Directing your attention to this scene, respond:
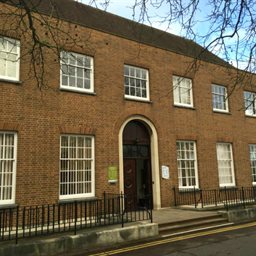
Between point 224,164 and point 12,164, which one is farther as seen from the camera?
point 224,164

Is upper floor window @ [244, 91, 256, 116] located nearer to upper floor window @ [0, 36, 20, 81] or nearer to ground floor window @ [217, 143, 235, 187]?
ground floor window @ [217, 143, 235, 187]

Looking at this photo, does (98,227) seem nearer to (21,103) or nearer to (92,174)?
(92,174)

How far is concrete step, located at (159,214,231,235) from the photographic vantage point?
11930mm

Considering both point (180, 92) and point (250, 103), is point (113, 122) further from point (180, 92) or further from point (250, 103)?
point (250, 103)

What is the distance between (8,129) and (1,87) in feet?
5.00

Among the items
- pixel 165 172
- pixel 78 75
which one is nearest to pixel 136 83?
pixel 78 75

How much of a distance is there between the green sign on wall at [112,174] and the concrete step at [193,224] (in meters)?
3.48

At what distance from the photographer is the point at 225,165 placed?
20156mm

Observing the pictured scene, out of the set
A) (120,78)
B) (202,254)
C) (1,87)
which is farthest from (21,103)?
(202,254)

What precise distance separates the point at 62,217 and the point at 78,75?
19.1ft

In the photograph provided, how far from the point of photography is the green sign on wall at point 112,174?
584 inches

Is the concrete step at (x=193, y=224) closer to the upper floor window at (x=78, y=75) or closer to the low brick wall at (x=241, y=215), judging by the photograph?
the low brick wall at (x=241, y=215)

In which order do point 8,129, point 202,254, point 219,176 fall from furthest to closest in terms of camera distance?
point 219,176 → point 8,129 → point 202,254

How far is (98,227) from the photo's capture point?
10.9 metres
